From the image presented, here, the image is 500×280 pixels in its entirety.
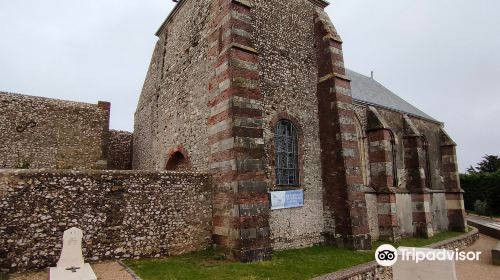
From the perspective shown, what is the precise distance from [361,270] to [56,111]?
14436 millimetres

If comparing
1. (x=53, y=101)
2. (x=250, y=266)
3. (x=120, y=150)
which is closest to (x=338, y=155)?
(x=250, y=266)

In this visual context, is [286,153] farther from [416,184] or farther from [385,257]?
[416,184]

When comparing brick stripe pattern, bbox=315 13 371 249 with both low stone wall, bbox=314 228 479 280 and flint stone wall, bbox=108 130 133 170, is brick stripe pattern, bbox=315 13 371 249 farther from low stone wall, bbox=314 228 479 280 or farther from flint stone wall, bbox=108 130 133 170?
flint stone wall, bbox=108 130 133 170

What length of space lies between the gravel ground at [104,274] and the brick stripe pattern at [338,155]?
7363 millimetres

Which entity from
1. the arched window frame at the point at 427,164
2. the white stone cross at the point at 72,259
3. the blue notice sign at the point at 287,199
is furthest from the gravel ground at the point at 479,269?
the white stone cross at the point at 72,259

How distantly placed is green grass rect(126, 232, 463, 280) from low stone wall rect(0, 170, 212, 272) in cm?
62

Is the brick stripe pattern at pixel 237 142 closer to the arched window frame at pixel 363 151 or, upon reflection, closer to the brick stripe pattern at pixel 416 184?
the arched window frame at pixel 363 151

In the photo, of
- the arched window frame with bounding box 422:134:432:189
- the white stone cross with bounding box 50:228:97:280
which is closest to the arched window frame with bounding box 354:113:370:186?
the arched window frame with bounding box 422:134:432:189

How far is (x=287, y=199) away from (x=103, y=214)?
18.8 ft

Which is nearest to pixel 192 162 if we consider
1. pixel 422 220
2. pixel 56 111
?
pixel 56 111

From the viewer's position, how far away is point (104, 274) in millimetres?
7074

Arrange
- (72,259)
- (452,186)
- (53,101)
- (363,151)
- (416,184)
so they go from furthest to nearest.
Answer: (452,186)
(416,184)
(363,151)
(53,101)
(72,259)

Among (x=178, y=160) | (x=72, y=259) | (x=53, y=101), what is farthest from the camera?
(x=53, y=101)

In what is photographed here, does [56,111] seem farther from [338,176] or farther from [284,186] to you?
[338,176]
